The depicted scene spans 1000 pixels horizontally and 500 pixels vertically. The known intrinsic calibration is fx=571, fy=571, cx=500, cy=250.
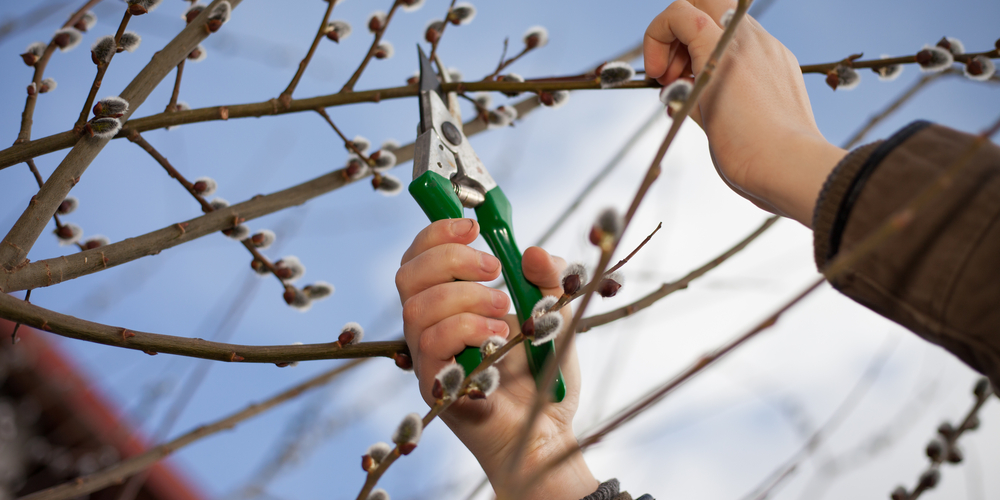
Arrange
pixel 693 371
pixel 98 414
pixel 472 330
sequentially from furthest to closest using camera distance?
pixel 98 414
pixel 472 330
pixel 693 371

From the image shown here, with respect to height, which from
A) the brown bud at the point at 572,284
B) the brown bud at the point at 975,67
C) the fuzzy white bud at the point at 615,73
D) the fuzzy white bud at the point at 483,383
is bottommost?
the fuzzy white bud at the point at 483,383

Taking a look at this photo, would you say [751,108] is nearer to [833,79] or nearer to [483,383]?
[833,79]

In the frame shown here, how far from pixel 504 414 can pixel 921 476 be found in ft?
2.66

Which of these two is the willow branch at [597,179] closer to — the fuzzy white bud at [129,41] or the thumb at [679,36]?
the thumb at [679,36]

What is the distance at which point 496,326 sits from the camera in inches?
31.8

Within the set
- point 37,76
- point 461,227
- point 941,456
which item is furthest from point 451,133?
point 941,456

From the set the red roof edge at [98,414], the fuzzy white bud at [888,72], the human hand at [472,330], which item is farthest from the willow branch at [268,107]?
the red roof edge at [98,414]

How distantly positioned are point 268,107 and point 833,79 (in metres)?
0.94

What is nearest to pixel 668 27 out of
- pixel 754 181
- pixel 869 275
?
pixel 754 181

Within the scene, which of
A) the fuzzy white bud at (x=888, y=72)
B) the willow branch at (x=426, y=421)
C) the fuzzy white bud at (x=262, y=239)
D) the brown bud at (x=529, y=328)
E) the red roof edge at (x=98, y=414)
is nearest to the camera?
the willow branch at (x=426, y=421)

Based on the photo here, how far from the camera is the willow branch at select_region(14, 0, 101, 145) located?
0.82 metres

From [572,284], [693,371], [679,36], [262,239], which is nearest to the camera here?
[693,371]

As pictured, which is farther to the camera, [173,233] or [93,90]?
[173,233]

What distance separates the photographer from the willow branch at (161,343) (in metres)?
0.65
